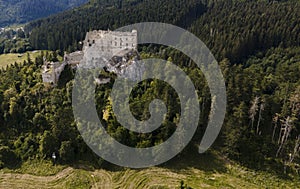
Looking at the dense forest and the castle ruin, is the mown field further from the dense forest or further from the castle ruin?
the castle ruin

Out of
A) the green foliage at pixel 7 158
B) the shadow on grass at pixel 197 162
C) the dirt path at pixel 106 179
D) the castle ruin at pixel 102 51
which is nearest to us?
the dirt path at pixel 106 179

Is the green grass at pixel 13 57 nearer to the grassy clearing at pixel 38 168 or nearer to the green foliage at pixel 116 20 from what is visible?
the green foliage at pixel 116 20

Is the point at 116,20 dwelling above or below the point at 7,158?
above

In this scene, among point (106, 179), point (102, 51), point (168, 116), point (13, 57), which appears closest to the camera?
point (106, 179)

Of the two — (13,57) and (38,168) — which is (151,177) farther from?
(13,57)

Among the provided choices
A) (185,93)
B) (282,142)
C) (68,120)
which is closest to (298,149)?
(282,142)

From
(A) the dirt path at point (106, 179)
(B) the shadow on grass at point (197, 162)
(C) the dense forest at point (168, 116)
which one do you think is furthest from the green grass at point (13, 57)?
(B) the shadow on grass at point (197, 162)

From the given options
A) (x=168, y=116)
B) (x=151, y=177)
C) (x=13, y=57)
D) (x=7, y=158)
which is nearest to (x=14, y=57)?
(x=13, y=57)

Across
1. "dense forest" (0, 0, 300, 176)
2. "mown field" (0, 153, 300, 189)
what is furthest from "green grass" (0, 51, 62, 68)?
"mown field" (0, 153, 300, 189)

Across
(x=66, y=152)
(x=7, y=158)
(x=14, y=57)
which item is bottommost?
(x=7, y=158)
